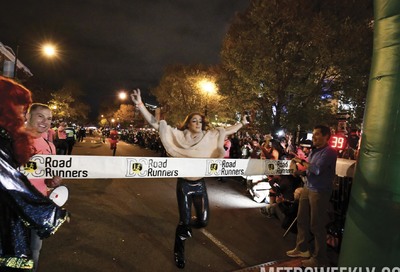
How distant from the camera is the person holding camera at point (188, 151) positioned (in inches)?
149

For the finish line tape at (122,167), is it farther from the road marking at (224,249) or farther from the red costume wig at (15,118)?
the red costume wig at (15,118)

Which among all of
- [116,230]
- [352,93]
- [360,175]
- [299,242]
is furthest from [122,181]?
[352,93]

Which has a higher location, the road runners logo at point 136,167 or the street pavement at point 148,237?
the road runners logo at point 136,167

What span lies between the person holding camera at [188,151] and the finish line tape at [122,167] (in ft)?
0.39

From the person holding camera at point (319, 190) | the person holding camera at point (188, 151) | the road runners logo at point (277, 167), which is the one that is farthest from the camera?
the road runners logo at point (277, 167)

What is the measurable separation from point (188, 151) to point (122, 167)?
0.95 metres

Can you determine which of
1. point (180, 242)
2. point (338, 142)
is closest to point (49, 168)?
point (180, 242)

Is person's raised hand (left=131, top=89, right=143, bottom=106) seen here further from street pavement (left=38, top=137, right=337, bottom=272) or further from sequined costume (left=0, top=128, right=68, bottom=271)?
street pavement (left=38, top=137, right=337, bottom=272)

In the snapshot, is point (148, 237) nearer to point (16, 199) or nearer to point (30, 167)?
point (30, 167)

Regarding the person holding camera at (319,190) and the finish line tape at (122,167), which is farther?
the person holding camera at (319,190)

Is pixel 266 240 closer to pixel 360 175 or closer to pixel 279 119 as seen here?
pixel 360 175

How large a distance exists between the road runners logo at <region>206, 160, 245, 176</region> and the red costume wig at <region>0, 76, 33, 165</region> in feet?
8.81

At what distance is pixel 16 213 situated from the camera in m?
1.71

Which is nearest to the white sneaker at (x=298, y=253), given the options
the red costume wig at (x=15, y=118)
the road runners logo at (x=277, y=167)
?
the road runners logo at (x=277, y=167)
